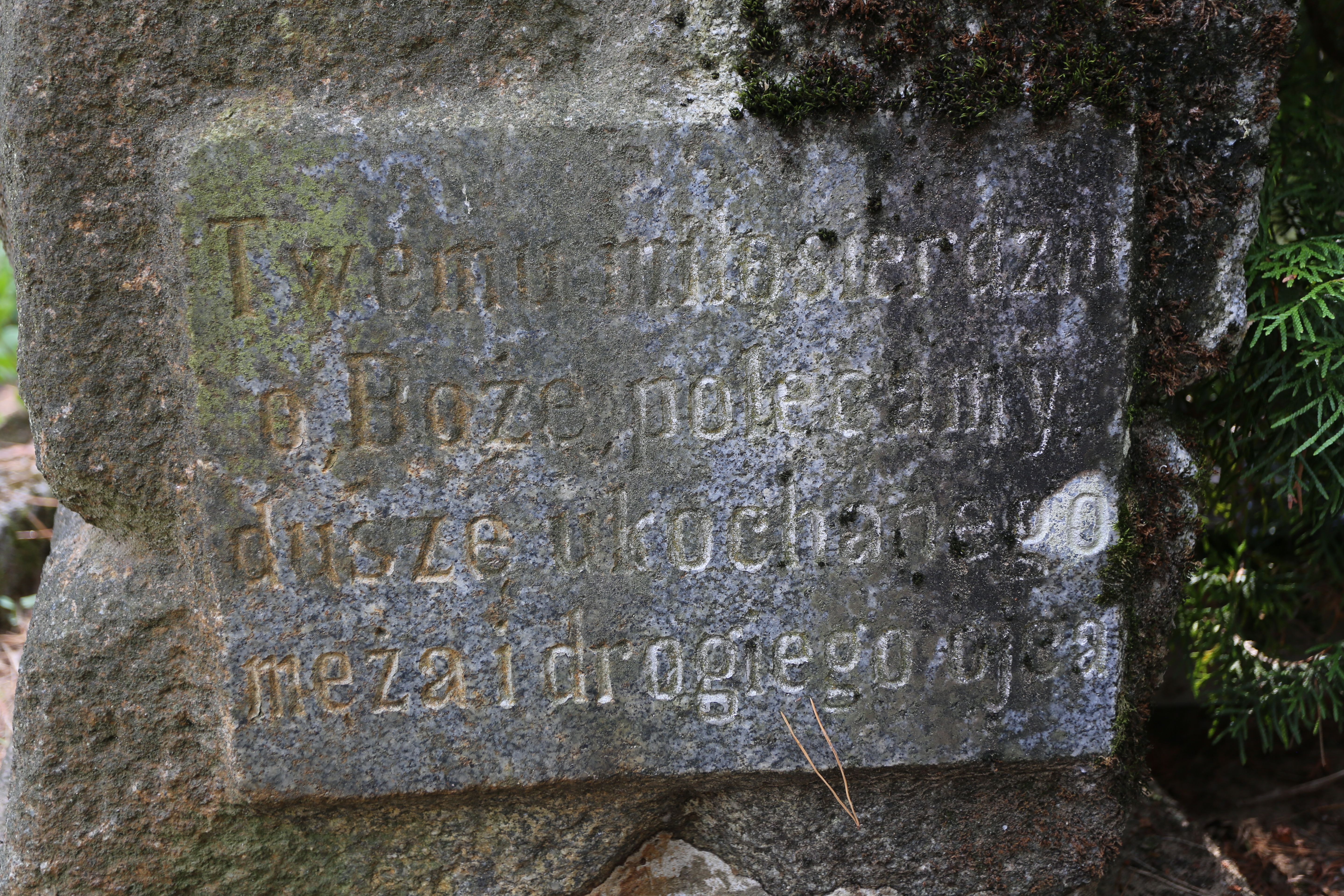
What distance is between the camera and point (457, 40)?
1.57m

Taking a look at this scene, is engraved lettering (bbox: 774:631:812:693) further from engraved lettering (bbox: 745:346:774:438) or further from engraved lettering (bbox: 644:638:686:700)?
engraved lettering (bbox: 745:346:774:438)

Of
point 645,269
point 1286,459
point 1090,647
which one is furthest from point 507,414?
point 1286,459

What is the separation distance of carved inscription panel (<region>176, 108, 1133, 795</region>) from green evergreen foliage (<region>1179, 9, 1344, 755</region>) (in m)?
0.58

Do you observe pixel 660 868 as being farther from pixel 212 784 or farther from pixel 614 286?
pixel 614 286

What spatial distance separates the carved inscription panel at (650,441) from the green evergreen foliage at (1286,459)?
58 centimetres

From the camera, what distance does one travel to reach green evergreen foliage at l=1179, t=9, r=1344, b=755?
1.90 meters

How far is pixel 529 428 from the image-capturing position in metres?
1.61

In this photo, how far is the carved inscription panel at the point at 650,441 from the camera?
60.8 inches

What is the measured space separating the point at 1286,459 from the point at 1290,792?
1093mm

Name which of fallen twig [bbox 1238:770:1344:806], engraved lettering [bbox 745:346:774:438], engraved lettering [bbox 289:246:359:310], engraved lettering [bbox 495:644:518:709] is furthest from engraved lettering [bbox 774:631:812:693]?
fallen twig [bbox 1238:770:1344:806]

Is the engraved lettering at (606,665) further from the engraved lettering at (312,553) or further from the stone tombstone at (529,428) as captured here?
the engraved lettering at (312,553)

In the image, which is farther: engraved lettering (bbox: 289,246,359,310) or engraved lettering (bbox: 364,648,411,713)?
engraved lettering (bbox: 364,648,411,713)

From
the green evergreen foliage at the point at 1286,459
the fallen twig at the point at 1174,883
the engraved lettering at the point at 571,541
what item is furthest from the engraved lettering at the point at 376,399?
the fallen twig at the point at 1174,883

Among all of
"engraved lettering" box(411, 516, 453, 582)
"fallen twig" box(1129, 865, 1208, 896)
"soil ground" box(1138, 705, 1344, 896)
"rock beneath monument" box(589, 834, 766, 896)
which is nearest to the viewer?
"engraved lettering" box(411, 516, 453, 582)
